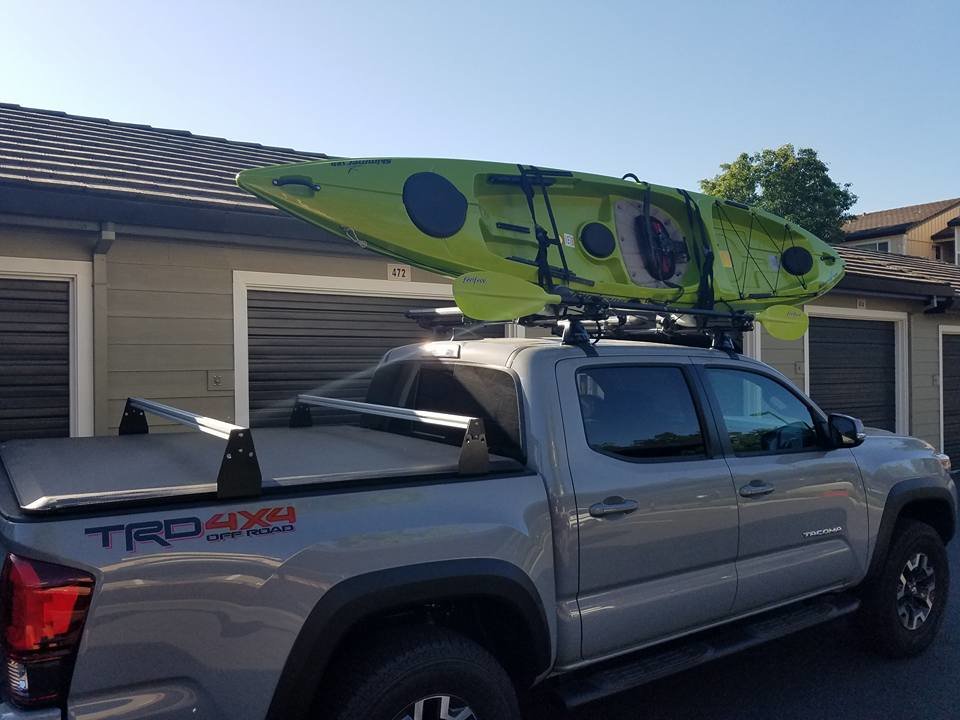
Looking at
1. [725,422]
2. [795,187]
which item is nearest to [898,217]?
[795,187]

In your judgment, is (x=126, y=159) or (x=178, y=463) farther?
(x=126, y=159)

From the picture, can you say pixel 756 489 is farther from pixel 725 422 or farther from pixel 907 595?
pixel 907 595

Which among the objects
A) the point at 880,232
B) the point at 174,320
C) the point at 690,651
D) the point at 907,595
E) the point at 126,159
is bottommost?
the point at 907,595

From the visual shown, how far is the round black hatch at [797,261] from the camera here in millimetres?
5789

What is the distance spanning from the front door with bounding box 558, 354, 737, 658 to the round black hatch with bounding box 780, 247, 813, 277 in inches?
95.1

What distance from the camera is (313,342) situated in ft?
21.4

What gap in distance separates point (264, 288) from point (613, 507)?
400 centimetres

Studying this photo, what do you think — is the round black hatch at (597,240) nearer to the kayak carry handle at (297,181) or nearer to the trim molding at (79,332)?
the kayak carry handle at (297,181)

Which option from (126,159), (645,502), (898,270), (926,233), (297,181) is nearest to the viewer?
(645,502)

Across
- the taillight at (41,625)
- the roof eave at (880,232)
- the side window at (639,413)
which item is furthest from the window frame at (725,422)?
the roof eave at (880,232)

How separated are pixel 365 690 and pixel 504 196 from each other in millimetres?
2980

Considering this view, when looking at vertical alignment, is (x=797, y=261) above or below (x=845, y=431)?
above

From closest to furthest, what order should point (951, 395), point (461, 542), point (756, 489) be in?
point (461, 542), point (756, 489), point (951, 395)

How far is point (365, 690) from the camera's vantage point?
98.3 inches
